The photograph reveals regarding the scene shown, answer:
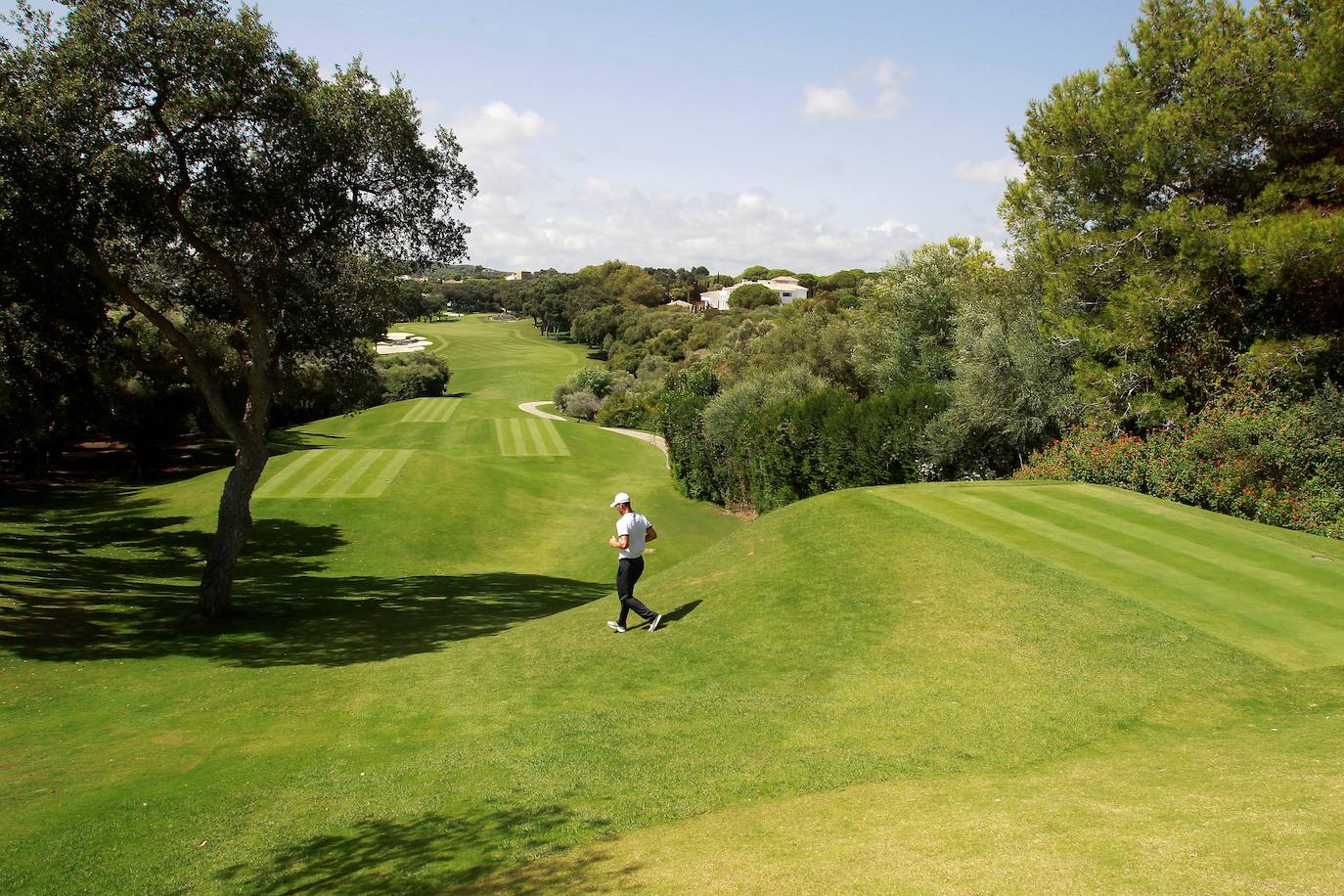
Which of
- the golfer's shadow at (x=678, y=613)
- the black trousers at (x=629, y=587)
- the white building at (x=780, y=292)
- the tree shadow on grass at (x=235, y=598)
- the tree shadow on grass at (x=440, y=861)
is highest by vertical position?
the white building at (x=780, y=292)

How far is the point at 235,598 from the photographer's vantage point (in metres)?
21.3

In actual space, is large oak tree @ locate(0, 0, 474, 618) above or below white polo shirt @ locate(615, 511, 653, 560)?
above

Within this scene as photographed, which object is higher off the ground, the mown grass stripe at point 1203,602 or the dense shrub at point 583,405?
the dense shrub at point 583,405

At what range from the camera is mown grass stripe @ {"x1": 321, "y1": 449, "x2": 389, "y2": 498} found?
36.2 meters

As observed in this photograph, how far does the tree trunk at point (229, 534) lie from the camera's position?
17.9 meters

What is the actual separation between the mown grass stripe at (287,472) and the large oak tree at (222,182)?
15.1m

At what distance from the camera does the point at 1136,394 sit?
2719cm

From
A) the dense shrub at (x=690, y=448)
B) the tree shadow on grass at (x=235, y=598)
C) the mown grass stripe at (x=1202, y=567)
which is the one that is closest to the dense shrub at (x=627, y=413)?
the dense shrub at (x=690, y=448)

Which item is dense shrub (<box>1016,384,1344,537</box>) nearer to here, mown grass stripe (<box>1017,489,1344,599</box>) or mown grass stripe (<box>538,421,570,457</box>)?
mown grass stripe (<box>1017,489,1344,599</box>)

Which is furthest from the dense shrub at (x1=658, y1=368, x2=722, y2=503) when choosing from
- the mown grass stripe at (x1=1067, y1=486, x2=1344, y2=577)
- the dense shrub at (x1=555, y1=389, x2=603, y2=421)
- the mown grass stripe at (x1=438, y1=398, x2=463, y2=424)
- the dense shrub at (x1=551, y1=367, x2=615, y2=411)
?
the dense shrub at (x1=551, y1=367, x2=615, y2=411)

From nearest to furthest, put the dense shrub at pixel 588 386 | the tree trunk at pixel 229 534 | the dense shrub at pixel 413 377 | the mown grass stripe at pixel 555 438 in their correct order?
1. the tree trunk at pixel 229 534
2. the mown grass stripe at pixel 555 438
3. the dense shrub at pixel 588 386
4. the dense shrub at pixel 413 377

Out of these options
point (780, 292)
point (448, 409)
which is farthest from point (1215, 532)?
point (780, 292)

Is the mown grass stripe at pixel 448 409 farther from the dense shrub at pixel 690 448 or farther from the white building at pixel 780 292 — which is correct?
the white building at pixel 780 292

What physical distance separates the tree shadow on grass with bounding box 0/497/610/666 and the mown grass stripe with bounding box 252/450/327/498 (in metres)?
4.20
